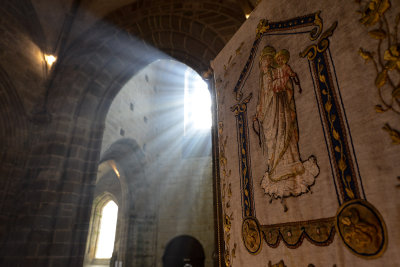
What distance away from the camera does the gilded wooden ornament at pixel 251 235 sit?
1.46 metres

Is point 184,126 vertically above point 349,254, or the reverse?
point 184,126

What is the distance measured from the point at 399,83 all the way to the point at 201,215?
25.6 ft

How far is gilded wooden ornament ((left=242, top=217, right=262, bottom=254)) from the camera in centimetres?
146

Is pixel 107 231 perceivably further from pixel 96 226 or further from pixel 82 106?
pixel 82 106

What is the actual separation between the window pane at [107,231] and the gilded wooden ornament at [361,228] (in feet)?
41.1

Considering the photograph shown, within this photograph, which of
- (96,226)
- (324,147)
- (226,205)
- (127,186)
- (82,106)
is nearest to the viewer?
(324,147)

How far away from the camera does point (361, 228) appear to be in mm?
936

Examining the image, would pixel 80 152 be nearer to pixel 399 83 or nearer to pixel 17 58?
pixel 17 58

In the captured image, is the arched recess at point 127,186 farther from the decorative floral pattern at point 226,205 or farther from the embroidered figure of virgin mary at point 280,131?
the embroidered figure of virgin mary at point 280,131

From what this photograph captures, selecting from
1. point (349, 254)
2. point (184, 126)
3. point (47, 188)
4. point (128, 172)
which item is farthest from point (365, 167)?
point (184, 126)

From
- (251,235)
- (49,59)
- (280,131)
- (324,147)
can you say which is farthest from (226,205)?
(49,59)

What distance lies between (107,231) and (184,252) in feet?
19.3

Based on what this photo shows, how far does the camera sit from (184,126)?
1013 centimetres

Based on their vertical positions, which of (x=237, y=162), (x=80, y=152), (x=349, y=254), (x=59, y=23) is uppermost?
(x=59, y=23)
